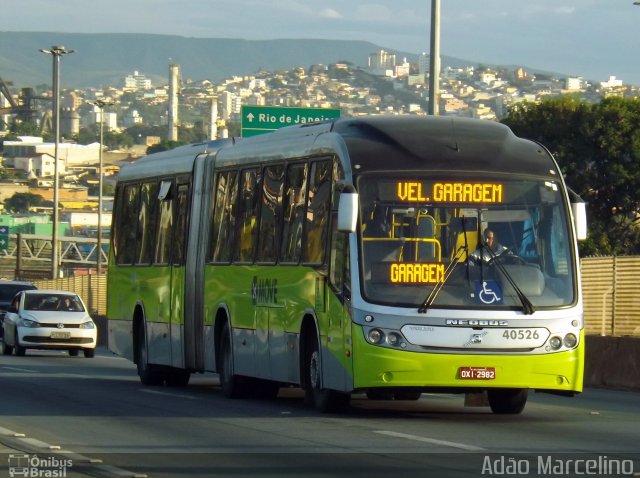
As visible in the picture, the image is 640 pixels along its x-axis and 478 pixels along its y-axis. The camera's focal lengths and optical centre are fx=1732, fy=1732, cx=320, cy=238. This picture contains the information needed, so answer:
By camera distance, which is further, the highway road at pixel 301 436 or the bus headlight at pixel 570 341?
the bus headlight at pixel 570 341

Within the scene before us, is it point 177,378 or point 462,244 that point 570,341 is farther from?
point 177,378

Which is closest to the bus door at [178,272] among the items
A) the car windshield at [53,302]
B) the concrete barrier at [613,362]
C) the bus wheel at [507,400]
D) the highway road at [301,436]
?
the highway road at [301,436]

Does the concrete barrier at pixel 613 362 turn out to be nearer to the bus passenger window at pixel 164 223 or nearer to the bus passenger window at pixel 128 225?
the bus passenger window at pixel 164 223

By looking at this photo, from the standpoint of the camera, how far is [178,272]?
2291 centimetres

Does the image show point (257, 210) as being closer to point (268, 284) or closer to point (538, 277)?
point (268, 284)

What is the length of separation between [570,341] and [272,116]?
24.3 metres

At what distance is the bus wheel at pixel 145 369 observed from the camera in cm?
2455

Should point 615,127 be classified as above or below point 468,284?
above

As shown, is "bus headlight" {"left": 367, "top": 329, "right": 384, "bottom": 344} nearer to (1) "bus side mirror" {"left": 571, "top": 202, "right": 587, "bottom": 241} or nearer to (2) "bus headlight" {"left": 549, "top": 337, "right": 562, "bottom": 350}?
(2) "bus headlight" {"left": 549, "top": 337, "right": 562, "bottom": 350}

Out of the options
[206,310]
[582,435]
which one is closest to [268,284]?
[206,310]

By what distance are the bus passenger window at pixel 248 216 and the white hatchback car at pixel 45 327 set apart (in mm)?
15850

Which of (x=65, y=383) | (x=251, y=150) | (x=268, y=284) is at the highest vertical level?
(x=251, y=150)

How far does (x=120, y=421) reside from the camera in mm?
16875

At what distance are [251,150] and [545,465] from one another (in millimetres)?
8754
